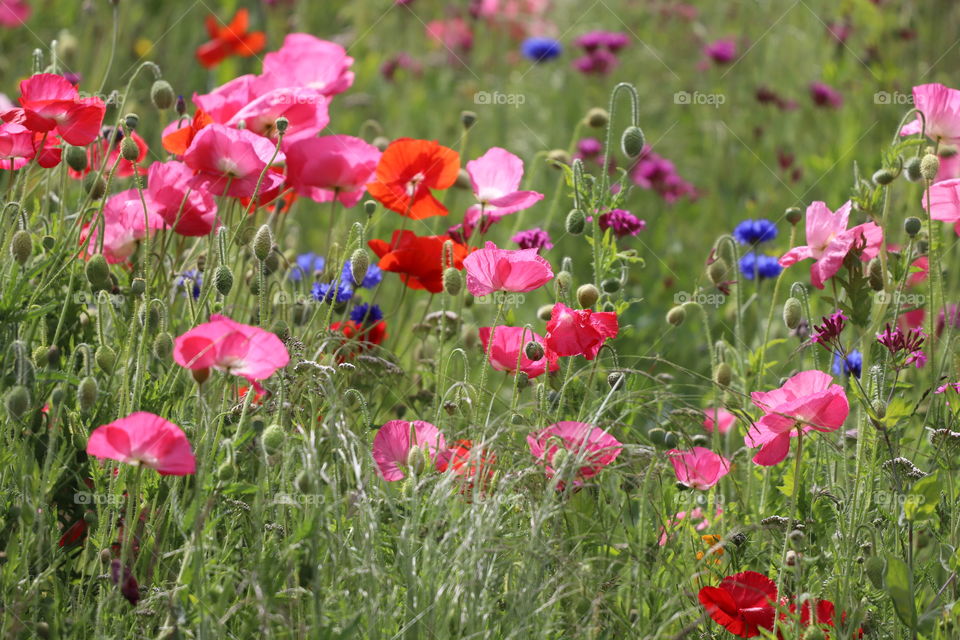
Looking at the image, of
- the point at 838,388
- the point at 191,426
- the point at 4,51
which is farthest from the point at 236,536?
the point at 4,51

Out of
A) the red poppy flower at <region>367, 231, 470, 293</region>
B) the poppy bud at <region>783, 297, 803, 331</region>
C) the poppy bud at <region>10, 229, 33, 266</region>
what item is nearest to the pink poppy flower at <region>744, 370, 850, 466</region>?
the poppy bud at <region>783, 297, 803, 331</region>

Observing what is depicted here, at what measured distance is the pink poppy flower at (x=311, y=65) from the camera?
2.12 metres

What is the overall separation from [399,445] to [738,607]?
1.64 feet

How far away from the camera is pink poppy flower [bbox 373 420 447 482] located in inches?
62.1

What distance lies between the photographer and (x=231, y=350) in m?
1.28

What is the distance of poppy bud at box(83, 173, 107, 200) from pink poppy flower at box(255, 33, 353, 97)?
362mm

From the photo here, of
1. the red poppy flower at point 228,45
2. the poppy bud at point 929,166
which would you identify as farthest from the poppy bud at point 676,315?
the red poppy flower at point 228,45

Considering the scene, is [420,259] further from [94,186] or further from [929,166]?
[929,166]

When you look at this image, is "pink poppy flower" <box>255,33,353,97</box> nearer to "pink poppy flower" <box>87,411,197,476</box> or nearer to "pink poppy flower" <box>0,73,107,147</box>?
"pink poppy flower" <box>0,73,107,147</box>

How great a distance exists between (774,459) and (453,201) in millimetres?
2264

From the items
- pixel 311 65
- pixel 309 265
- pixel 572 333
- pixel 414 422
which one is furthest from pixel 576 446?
pixel 309 265

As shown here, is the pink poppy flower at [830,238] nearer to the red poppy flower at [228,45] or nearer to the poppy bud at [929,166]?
the poppy bud at [929,166]

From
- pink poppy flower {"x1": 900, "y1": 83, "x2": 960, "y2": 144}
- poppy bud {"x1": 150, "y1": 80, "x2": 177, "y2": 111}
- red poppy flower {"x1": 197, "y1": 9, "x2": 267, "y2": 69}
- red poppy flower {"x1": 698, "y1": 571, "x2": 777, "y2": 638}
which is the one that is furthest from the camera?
red poppy flower {"x1": 197, "y1": 9, "x2": 267, "y2": 69}

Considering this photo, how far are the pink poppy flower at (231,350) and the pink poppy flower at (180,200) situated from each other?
1.69 feet
